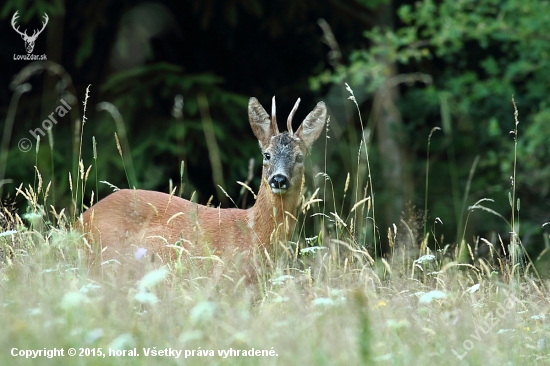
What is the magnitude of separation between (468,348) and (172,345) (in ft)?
3.72

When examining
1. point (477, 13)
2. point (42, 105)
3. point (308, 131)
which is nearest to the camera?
point (308, 131)

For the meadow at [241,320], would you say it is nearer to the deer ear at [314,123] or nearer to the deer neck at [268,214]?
the deer neck at [268,214]

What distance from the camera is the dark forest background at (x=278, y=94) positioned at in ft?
31.1

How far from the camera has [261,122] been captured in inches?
242

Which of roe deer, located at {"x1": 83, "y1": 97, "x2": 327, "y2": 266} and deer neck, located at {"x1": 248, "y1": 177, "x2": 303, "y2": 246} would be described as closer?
roe deer, located at {"x1": 83, "y1": 97, "x2": 327, "y2": 266}

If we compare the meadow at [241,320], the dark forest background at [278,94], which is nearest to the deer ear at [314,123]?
the meadow at [241,320]

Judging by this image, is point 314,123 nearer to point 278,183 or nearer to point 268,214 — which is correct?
point 278,183

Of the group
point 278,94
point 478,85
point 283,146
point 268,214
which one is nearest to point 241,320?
point 268,214

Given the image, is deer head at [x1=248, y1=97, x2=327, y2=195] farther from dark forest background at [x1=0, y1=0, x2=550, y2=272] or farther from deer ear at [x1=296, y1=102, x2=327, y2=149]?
dark forest background at [x1=0, y1=0, x2=550, y2=272]

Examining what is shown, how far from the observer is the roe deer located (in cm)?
513

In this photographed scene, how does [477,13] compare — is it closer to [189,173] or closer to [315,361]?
[189,173]

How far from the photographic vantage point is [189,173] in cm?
1012

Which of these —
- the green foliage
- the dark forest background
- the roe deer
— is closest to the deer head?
the roe deer

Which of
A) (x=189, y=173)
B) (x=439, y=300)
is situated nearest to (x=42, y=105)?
(x=189, y=173)
